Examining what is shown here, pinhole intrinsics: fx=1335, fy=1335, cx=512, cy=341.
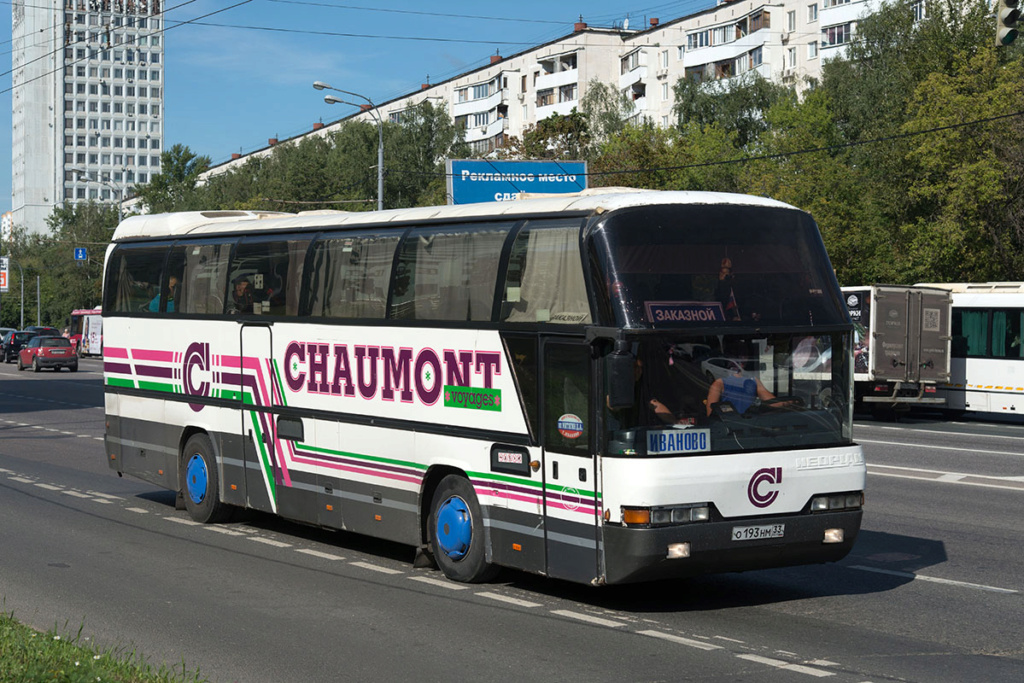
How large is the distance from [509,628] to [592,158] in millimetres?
57924

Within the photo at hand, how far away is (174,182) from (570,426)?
13185 centimetres

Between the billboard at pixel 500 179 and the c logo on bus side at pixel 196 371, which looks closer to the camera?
the c logo on bus side at pixel 196 371

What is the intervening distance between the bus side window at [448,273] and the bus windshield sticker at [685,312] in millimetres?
1602

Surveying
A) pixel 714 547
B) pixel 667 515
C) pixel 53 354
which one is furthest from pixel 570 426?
pixel 53 354

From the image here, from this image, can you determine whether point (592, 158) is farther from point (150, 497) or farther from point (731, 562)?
point (731, 562)

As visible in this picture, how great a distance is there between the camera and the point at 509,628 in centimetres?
874

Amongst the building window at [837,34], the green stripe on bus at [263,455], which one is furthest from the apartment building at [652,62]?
the green stripe on bus at [263,455]

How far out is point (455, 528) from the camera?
10406 mm

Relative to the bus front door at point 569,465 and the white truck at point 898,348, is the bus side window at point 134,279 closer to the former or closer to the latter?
the bus front door at point 569,465

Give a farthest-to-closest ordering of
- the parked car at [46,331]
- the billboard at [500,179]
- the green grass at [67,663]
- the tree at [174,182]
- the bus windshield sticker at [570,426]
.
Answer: the tree at [174,182]
the parked car at [46,331]
the billboard at [500,179]
the bus windshield sticker at [570,426]
the green grass at [67,663]

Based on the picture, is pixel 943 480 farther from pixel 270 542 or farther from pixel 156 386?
pixel 156 386

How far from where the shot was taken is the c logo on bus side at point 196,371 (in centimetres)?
1386

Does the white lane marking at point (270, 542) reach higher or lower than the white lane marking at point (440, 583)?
lower

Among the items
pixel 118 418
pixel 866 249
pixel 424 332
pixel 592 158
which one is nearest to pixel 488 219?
pixel 424 332
